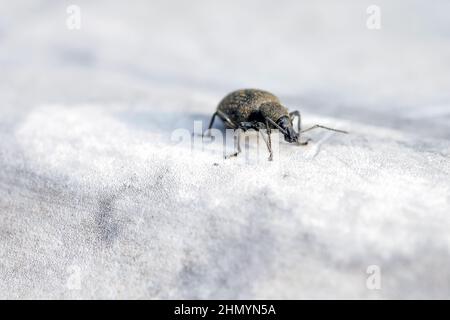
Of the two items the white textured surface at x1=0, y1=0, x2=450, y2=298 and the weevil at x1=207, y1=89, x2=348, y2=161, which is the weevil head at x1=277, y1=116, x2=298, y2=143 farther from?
the white textured surface at x1=0, y1=0, x2=450, y2=298

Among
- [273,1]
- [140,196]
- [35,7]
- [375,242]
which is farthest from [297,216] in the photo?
[35,7]

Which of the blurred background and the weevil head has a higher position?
the blurred background

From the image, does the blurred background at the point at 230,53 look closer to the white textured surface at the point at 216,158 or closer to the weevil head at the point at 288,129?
the white textured surface at the point at 216,158

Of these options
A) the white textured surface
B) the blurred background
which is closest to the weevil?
the white textured surface

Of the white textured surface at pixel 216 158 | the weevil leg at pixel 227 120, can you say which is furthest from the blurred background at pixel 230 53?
the weevil leg at pixel 227 120

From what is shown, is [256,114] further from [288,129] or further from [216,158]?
[216,158]

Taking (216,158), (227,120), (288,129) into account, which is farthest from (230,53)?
(216,158)

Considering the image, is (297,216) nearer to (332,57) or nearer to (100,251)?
(100,251)
